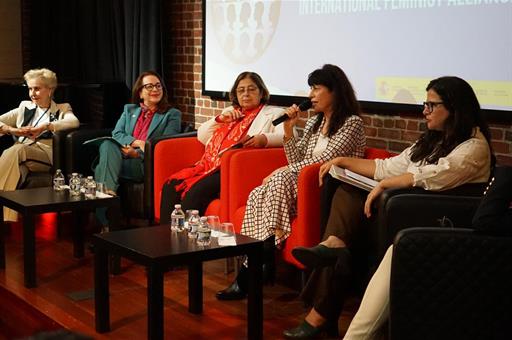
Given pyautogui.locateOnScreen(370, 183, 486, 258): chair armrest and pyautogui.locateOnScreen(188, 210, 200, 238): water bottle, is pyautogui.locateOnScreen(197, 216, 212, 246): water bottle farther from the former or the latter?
pyautogui.locateOnScreen(370, 183, 486, 258): chair armrest

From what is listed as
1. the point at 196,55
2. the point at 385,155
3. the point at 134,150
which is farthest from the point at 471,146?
the point at 196,55

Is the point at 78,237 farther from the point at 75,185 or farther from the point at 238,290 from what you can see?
the point at 238,290

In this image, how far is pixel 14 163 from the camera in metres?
5.36

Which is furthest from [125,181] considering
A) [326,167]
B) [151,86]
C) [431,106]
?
[431,106]

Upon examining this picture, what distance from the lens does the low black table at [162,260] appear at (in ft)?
10.2

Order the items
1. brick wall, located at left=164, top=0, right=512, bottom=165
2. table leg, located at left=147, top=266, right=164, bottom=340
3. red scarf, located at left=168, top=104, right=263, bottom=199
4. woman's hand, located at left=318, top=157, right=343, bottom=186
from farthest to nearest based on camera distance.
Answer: brick wall, located at left=164, top=0, right=512, bottom=165 → red scarf, located at left=168, top=104, right=263, bottom=199 → woman's hand, located at left=318, top=157, right=343, bottom=186 → table leg, located at left=147, top=266, right=164, bottom=340

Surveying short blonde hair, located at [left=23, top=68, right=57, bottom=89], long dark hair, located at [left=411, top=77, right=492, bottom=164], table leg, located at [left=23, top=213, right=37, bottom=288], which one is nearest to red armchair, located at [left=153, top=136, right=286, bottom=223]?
table leg, located at [left=23, top=213, right=37, bottom=288]

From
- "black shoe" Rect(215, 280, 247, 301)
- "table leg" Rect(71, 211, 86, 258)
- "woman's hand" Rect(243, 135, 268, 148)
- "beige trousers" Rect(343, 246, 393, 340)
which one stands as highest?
"woman's hand" Rect(243, 135, 268, 148)

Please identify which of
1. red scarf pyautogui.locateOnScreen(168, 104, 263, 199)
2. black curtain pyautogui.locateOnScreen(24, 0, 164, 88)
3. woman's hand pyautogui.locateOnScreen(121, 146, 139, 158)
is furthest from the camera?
black curtain pyautogui.locateOnScreen(24, 0, 164, 88)

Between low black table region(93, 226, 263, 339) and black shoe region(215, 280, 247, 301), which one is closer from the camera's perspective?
low black table region(93, 226, 263, 339)

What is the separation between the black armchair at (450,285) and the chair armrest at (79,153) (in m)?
3.28

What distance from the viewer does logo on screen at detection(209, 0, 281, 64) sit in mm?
5250

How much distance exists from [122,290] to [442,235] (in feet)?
7.01

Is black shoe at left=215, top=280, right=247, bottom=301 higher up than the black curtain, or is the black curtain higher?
the black curtain
